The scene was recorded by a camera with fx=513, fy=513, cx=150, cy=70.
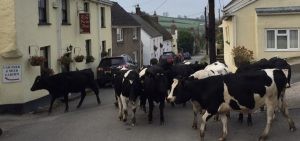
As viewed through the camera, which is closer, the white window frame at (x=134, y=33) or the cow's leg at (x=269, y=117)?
the cow's leg at (x=269, y=117)

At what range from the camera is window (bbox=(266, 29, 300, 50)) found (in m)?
28.2

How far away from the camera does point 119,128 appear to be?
46.1 ft

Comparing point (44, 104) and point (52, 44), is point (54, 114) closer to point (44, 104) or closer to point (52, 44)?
point (44, 104)

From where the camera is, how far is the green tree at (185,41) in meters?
104

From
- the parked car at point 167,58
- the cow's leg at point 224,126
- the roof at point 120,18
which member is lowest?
the cow's leg at point 224,126

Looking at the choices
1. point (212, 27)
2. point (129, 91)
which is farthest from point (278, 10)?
point (129, 91)

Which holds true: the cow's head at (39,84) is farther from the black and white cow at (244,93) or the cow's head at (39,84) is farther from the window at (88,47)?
the window at (88,47)

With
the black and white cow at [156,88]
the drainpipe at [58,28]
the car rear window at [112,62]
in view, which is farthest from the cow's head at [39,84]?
the car rear window at [112,62]

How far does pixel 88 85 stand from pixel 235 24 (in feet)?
38.9

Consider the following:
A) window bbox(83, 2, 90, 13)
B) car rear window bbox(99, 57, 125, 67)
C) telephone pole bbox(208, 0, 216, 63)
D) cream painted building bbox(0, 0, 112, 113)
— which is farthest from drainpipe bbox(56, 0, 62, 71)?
telephone pole bbox(208, 0, 216, 63)

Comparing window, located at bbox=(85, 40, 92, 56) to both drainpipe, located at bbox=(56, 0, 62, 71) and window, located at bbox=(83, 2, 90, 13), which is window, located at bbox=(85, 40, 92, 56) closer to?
window, located at bbox=(83, 2, 90, 13)

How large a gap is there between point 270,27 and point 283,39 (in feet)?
3.30

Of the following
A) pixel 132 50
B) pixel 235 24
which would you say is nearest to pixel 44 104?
pixel 235 24

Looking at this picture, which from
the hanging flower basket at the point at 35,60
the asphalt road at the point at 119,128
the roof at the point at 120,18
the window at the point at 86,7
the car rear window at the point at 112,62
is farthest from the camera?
the roof at the point at 120,18
